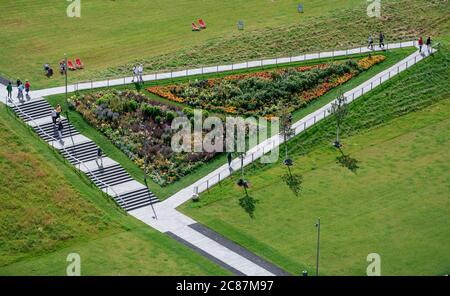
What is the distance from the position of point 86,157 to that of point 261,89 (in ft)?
69.1

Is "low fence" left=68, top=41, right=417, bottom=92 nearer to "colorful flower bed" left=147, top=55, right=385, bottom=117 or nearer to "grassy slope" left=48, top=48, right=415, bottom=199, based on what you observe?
"grassy slope" left=48, top=48, right=415, bottom=199

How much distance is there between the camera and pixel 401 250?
8294 centimetres

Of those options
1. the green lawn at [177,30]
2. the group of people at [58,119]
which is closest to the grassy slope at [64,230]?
the group of people at [58,119]

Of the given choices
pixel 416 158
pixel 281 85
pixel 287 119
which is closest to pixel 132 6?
pixel 281 85

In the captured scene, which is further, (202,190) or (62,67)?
(62,67)

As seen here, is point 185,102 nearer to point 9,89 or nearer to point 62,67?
point 62,67

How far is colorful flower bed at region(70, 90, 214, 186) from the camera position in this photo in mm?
95088

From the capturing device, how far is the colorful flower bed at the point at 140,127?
95088mm

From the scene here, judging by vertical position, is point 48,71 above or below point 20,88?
above

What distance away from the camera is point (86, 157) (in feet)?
314

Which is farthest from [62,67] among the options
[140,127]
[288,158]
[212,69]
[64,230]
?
[64,230]

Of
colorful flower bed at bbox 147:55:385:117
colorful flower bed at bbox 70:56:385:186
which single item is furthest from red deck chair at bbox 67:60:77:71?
colorful flower bed at bbox 147:55:385:117

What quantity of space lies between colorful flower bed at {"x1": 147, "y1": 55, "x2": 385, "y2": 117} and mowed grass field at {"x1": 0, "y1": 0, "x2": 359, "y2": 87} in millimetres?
10270

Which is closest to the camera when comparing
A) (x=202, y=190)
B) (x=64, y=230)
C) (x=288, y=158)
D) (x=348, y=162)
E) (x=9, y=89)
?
(x=64, y=230)
